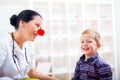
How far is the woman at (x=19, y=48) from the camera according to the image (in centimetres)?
133

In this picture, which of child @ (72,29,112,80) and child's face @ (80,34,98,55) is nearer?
child @ (72,29,112,80)

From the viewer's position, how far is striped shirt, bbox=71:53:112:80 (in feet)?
4.13

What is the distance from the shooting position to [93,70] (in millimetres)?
1290

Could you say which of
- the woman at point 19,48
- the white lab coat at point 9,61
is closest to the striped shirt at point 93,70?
the woman at point 19,48

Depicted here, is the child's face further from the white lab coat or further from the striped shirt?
the white lab coat

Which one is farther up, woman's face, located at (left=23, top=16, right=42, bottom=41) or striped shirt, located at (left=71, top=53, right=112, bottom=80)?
woman's face, located at (left=23, top=16, right=42, bottom=41)

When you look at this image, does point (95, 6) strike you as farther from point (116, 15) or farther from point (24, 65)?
point (24, 65)

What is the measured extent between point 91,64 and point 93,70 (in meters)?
0.04

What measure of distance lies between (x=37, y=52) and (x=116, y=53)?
99 cm

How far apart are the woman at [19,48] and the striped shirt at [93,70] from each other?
0.66 feet

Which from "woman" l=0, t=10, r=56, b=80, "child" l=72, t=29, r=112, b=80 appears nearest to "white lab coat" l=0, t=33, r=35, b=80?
"woman" l=0, t=10, r=56, b=80

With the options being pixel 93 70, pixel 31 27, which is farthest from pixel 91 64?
pixel 31 27

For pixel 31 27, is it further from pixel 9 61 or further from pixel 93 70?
pixel 93 70

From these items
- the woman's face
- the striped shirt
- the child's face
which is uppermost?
the woman's face
